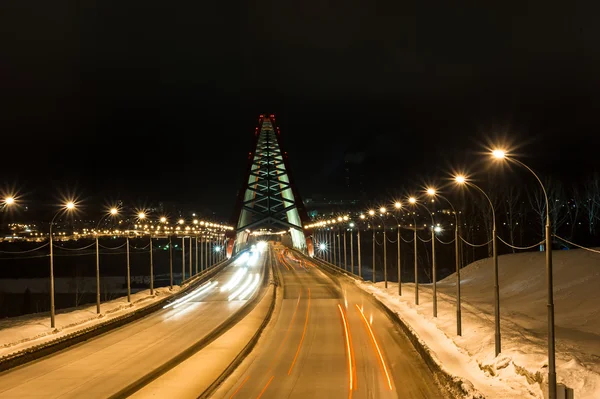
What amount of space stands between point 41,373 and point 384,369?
11.8 metres

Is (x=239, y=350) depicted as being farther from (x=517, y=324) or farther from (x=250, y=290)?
(x=250, y=290)

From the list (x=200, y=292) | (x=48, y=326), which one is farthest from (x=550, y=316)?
(x=200, y=292)

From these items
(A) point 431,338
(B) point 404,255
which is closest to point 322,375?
(A) point 431,338

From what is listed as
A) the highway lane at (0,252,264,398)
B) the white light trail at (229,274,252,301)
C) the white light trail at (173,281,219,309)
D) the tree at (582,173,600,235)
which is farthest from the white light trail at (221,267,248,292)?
the tree at (582,173,600,235)

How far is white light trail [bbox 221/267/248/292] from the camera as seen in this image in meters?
63.4

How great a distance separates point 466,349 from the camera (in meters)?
23.1

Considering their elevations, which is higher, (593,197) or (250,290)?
(593,197)

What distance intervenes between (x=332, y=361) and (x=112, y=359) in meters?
8.33

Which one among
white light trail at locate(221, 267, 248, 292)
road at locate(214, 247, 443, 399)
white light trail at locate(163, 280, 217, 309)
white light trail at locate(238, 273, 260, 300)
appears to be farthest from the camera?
white light trail at locate(221, 267, 248, 292)

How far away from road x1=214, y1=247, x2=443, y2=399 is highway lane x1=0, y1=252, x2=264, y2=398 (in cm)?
345

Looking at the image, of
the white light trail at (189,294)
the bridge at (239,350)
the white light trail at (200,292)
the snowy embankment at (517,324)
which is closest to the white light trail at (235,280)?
the white light trail at (200,292)

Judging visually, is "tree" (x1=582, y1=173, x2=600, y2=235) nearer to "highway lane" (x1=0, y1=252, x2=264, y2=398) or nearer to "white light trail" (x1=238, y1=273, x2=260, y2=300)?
"white light trail" (x1=238, y1=273, x2=260, y2=300)

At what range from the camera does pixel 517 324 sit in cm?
2964

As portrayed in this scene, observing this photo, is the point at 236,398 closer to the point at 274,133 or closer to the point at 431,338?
the point at 431,338
